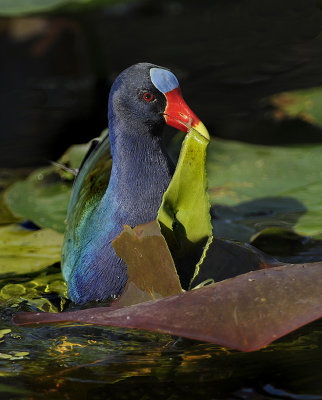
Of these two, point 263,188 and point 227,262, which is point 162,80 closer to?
point 227,262

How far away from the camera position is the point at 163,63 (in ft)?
20.8

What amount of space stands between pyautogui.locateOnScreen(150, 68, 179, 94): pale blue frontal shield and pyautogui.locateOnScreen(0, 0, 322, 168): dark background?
1710mm

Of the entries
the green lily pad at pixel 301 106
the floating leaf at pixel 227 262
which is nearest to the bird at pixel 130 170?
the floating leaf at pixel 227 262

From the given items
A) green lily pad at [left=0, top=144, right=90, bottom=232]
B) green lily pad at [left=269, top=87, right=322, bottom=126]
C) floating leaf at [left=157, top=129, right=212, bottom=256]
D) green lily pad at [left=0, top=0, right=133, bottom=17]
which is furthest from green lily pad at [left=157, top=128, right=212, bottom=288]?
green lily pad at [left=0, top=0, right=133, bottom=17]

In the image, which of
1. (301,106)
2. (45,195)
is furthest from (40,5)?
(301,106)

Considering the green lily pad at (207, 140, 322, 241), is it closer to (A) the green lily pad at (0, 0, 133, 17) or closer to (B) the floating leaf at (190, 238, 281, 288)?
(B) the floating leaf at (190, 238, 281, 288)

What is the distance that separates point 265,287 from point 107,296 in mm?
1020

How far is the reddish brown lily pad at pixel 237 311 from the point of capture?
199cm

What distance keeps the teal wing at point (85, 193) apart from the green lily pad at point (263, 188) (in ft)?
1.83

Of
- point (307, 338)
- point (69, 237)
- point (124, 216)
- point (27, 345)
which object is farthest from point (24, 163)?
point (307, 338)

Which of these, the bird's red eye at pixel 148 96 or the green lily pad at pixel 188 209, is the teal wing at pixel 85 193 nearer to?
the bird's red eye at pixel 148 96

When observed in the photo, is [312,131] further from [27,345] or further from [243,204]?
[27,345]

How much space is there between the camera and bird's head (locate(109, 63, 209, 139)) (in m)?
3.00

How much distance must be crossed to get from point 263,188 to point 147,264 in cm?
165
